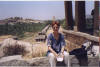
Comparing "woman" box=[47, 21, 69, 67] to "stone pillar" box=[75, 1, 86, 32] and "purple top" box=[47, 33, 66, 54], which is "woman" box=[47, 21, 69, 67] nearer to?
"purple top" box=[47, 33, 66, 54]

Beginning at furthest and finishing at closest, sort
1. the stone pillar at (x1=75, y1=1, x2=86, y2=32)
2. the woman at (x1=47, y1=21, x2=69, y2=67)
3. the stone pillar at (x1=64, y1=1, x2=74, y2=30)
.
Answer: the stone pillar at (x1=64, y1=1, x2=74, y2=30) < the stone pillar at (x1=75, y1=1, x2=86, y2=32) < the woman at (x1=47, y1=21, x2=69, y2=67)

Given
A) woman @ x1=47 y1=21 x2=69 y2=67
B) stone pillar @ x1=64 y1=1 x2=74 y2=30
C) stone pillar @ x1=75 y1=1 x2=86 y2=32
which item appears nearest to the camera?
woman @ x1=47 y1=21 x2=69 y2=67

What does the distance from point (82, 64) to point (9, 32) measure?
4155mm

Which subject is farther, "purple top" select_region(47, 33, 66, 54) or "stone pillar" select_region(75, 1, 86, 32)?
"stone pillar" select_region(75, 1, 86, 32)

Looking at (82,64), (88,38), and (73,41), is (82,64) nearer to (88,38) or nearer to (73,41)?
(88,38)

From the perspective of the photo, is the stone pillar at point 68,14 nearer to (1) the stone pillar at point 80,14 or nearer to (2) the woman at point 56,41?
(1) the stone pillar at point 80,14

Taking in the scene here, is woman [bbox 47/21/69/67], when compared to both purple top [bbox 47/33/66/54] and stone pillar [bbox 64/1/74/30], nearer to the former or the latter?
purple top [bbox 47/33/66/54]

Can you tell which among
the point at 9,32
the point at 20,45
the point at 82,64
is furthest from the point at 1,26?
the point at 82,64

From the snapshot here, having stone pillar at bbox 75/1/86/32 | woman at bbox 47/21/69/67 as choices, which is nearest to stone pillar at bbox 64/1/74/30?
stone pillar at bbox 75/1/86/32

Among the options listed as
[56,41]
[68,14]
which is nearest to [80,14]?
[68,14]

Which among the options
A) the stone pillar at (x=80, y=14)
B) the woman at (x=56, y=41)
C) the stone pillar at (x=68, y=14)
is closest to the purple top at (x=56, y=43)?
the woman at (x=56, y=41)

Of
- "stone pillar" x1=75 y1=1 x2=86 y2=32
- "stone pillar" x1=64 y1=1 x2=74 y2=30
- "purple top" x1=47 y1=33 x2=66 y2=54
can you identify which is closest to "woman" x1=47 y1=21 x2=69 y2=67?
"purple top" x1=47 y1=33 x2=66 y2=54

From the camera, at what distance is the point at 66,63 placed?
3369mm

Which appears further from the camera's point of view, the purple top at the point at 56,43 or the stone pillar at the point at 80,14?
the stone pillar at the point at 80,14
